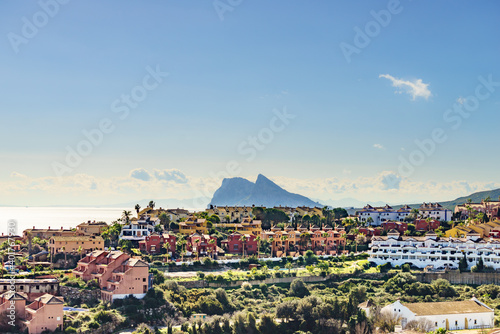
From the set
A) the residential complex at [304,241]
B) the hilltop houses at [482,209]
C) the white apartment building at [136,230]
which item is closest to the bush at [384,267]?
the residential complex at [304,241]

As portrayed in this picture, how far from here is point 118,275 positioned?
5403 cm

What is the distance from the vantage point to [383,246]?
76.1 meters

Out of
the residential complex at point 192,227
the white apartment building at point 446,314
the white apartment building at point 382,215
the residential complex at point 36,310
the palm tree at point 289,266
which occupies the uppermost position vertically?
the white apartment building at point 382,215

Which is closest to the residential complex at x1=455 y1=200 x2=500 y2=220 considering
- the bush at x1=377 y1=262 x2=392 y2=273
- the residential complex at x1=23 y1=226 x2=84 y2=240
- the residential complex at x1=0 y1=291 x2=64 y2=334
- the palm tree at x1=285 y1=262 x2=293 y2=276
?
the bush at x1=377 y1=262 x2=392 y2=273

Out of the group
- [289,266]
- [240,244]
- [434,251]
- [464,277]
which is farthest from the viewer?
[240,244]

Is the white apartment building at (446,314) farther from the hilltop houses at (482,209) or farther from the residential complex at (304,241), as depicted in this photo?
the hilltop houses at (482,209)

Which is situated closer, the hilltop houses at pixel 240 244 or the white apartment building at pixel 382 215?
the hilltop houses at pixel 240 244

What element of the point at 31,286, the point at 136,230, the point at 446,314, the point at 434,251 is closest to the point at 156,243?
the point at 136,230

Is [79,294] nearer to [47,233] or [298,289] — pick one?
[298,289]

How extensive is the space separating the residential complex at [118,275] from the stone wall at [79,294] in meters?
0.72

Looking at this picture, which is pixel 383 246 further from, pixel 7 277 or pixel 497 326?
pixel 7 277

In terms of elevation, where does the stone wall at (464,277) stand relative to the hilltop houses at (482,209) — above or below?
below

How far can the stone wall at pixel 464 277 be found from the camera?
224ft

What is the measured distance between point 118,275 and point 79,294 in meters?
3.89
